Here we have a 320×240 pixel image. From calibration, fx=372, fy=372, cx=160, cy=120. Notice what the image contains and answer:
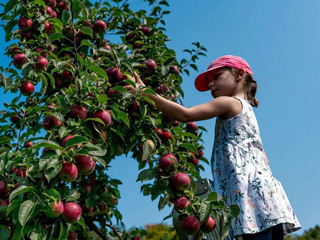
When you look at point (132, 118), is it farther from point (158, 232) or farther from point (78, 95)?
point (158, 232)

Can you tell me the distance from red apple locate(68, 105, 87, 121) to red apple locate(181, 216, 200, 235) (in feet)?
2.02

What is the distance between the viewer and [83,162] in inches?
57.2

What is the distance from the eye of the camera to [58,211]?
1.39m

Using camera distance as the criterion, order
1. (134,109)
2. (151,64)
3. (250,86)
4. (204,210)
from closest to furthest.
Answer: (204,210)
(134,109)
(250,86)
(151,64)

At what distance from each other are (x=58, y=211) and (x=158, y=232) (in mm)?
8383

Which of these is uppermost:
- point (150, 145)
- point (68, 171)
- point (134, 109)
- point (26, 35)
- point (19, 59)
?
point (26, 35)

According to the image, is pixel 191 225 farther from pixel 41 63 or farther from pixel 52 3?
pixel 52 3

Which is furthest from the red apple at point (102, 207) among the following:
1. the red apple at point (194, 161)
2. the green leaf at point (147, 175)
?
the green leaf at point (147, 175)

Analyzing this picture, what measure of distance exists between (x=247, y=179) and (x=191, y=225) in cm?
33

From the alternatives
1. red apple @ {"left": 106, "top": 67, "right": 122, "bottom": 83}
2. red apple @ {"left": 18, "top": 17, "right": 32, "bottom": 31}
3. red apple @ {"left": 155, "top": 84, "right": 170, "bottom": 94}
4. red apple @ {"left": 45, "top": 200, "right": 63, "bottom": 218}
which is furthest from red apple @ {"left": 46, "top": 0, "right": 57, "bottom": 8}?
red apple @ {"left": 45, "top": 200, "right": 63, "bottom": 218}

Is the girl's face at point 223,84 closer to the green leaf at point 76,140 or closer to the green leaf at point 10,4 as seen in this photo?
the green leaf at point 76,140

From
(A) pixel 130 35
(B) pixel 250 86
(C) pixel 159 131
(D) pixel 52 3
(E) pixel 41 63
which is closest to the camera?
(B) pixel 250 86

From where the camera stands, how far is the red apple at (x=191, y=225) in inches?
60.5

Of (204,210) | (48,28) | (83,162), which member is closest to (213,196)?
(204,210)
